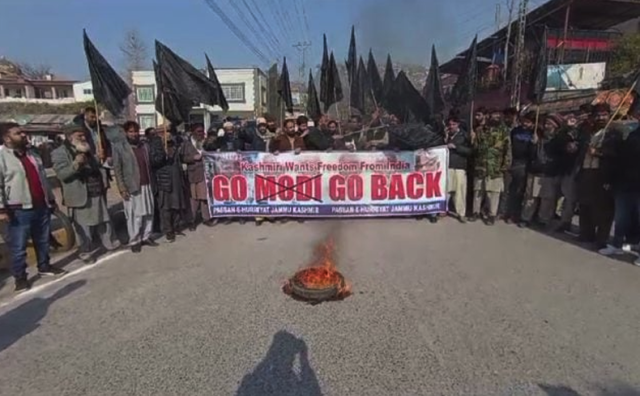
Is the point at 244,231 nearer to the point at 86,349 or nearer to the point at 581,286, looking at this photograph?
the point at 86,349

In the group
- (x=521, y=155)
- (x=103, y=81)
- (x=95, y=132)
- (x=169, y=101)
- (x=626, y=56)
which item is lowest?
(x=521, y=155)

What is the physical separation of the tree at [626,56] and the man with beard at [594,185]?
1722 cm

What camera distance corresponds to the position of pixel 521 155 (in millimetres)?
7355

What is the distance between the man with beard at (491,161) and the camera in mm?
7328

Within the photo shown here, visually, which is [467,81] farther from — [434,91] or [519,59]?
[519,59]

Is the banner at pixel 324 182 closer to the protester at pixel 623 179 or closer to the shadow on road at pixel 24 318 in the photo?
the protester at pixel 623 179

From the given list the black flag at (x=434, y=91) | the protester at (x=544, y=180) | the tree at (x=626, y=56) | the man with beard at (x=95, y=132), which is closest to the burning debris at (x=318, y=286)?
the man with beard at (x=95, y=132)

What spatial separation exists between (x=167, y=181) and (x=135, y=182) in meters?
0.72

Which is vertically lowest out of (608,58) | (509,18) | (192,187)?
(192,187)

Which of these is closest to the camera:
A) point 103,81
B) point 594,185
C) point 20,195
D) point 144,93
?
point 20,195

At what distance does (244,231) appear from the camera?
7414 mm

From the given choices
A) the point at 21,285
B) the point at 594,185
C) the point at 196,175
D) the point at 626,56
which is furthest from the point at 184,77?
the point at 626,56

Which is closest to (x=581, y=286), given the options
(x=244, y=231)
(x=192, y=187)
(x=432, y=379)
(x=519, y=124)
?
(x=432, y=379)

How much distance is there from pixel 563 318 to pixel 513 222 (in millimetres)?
3981
